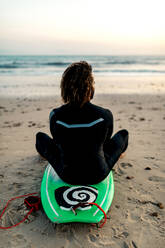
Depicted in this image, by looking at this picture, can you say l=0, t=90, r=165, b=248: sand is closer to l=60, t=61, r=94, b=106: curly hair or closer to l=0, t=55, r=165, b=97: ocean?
l=60, t=61, r=94, b=106: curly hair

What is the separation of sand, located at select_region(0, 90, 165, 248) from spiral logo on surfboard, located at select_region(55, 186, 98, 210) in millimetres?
226

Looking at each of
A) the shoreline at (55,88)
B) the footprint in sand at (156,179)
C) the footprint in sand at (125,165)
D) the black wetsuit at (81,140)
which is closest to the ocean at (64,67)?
the shoreline at (55,88)

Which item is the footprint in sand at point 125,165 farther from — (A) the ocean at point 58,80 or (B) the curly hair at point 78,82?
(A) the ocean at point 58,80

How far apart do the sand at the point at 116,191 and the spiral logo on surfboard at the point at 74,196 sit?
0.74 ft

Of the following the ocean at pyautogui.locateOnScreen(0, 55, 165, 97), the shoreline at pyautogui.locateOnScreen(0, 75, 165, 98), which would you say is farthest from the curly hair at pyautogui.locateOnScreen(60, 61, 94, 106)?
the ocean at pyautogui.locateOnScreen(0, 55, 165, 97)

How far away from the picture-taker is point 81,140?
2258 millimetres

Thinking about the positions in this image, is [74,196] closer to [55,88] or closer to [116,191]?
[116,191]

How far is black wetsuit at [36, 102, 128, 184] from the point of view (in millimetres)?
2229

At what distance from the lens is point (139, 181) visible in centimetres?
318

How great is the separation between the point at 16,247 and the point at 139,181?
5.96 feet

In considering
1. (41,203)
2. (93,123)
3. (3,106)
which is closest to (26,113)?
(3,106)

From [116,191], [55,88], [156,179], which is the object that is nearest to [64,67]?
[55,88]

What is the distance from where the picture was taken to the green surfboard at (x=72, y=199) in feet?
7.32

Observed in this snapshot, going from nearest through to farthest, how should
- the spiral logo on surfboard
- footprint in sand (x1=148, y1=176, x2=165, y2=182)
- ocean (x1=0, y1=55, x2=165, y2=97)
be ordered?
the spiral logo on surfboard < footprint in sand (x1=148, y1=176, x2=165, y2=182) < ocean (x1=0, y1=55, x2=165, y2=97)
